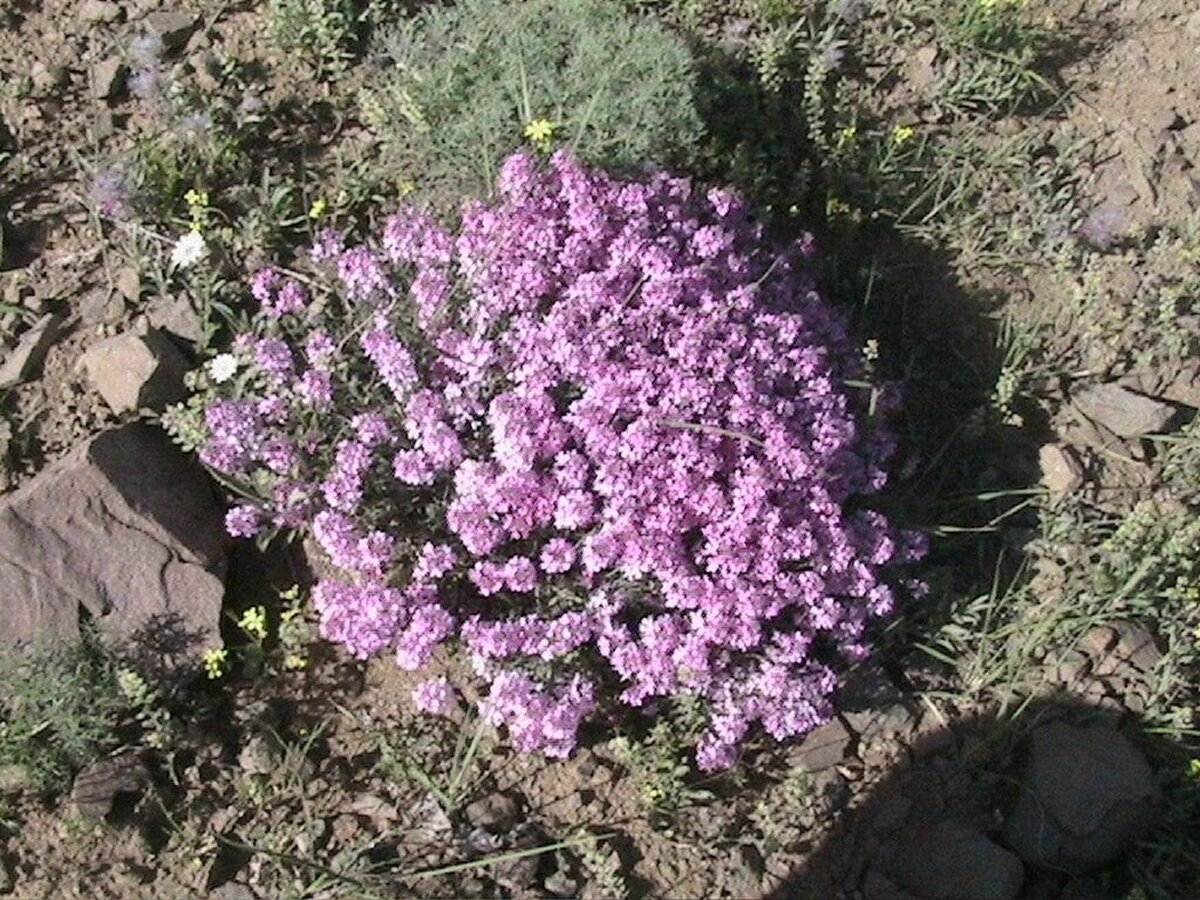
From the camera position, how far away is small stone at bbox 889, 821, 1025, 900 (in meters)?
3.85

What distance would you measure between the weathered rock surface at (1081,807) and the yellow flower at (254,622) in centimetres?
239

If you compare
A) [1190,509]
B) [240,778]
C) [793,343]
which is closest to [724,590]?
[793,343]

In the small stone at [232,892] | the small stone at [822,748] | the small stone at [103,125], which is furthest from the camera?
the small stone at [103,125]

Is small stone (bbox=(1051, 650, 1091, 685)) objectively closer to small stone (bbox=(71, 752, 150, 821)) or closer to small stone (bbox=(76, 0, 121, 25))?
small stone (bbox=(71, 752, 150, 821))

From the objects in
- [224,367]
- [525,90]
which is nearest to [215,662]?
[224,367]

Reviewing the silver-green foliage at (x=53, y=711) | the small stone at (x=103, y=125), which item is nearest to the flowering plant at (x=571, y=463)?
the silver-green foliage at (x=53, y=711)

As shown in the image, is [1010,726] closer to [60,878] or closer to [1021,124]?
[1021,124]

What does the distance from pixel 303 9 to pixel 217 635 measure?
2.45 m

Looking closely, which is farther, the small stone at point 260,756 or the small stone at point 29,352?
the small stone at point 29,352

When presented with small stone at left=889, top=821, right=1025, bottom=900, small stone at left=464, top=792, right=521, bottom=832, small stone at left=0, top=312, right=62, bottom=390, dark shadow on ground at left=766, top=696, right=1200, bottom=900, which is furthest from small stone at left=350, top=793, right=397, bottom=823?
small stone at left=0, top=312, right=62, bottom=390

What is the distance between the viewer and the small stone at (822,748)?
405 cm

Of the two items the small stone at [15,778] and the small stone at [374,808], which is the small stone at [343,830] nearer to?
the small stone at [374,808]

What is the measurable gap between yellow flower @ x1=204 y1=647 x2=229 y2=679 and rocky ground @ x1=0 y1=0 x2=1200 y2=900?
6cm

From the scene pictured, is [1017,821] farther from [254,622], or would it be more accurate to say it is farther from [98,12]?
[98,12]
